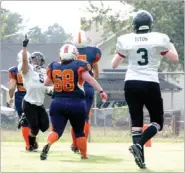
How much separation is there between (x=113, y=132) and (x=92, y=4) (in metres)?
28.9

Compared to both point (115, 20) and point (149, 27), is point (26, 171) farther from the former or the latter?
point (115, 20)

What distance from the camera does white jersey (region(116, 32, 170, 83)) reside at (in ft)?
27.3

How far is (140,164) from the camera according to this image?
27.0 feet

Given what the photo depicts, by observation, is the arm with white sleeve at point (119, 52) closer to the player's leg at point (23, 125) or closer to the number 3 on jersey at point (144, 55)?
the number 3 on jersey at point (144, 55)

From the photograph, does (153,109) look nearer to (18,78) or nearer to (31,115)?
(31,115)

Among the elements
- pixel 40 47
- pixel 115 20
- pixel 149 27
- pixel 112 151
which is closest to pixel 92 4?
pixel 115 20

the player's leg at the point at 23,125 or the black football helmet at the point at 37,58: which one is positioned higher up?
the black football helmet at the point at 37,58

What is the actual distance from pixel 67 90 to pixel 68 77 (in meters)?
0.18

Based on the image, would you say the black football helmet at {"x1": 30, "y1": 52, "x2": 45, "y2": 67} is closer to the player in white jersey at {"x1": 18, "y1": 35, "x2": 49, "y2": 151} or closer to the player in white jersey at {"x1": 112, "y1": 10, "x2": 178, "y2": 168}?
the player in white jersey at {"x1": 18, "y1": 35, "x2": 49, "y2": 151}

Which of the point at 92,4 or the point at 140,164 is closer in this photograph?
the point at 140,164

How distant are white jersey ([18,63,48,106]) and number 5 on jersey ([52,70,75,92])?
178cm

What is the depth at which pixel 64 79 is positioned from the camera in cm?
910

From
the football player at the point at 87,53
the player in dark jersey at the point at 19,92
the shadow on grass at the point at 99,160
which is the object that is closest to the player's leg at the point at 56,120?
the shadow on grass at the point at 99,160

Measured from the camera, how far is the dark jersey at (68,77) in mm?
9086
